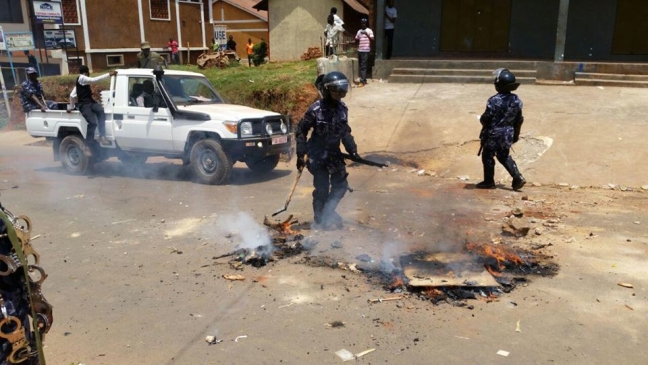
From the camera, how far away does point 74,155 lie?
10430 mm

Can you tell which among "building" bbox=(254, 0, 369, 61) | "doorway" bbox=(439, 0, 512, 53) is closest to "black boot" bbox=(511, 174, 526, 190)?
"doorway" bbox=(439, 0, 512, 53)

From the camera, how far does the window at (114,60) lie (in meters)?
27.2

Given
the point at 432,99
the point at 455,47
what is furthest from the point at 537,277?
the point at 455,47

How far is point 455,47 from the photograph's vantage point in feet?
59.9

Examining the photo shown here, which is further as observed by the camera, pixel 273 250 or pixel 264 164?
pixel 264 164

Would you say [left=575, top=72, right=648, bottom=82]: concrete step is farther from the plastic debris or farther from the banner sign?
the banner sign

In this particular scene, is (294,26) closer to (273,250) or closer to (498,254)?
(273,250)

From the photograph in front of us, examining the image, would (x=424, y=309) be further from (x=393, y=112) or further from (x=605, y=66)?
(x=605, y=66)

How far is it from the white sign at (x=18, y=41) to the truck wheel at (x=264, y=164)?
1175 cm

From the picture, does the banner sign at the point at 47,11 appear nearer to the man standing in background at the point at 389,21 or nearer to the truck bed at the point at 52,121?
the truck bed at the point at 52,121

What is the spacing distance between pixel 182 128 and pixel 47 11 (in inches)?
466

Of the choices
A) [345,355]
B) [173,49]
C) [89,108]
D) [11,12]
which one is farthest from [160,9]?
[345,355]

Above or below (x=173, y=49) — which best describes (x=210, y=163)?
below

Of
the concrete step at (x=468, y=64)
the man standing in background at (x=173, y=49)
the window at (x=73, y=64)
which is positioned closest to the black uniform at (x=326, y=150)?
the concrete step at (x=468, y=64)
